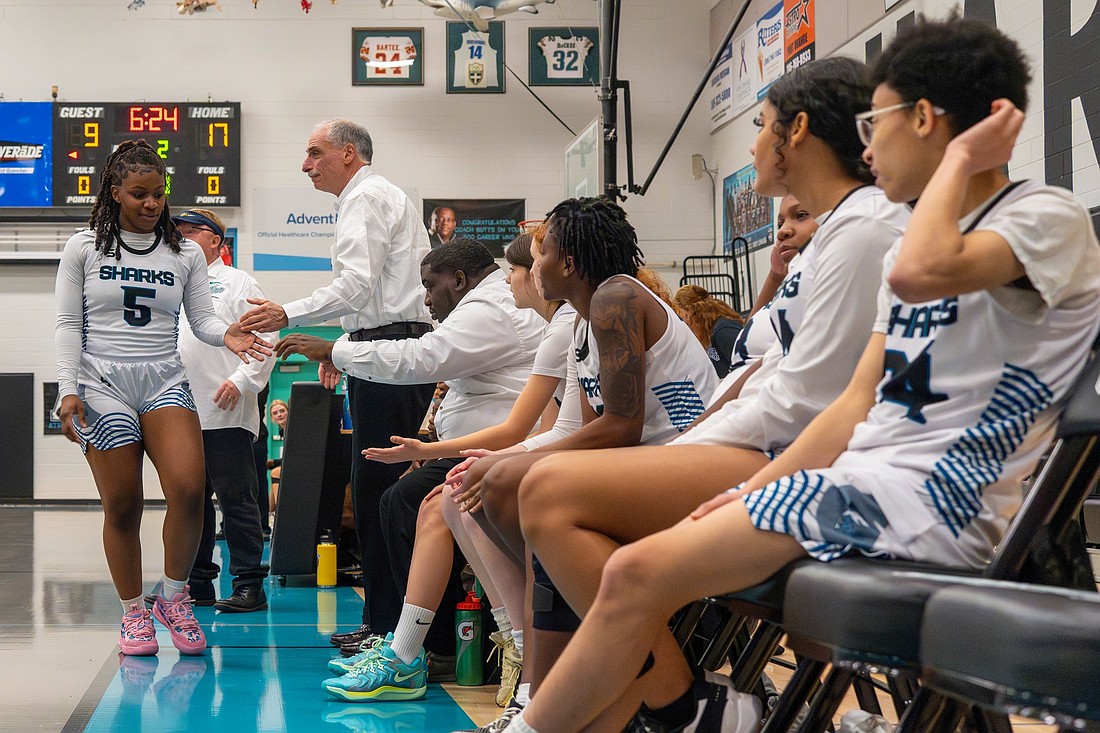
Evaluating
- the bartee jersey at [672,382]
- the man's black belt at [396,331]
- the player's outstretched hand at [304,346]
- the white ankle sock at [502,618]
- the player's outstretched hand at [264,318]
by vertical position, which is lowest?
the white ankle sock at [502,618]

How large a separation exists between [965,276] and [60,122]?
10624 mm

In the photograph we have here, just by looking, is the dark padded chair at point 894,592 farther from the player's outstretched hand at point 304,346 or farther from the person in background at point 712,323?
the person in background at point 712,323

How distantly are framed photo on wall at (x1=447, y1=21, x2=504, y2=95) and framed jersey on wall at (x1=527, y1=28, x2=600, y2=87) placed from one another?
33 cm

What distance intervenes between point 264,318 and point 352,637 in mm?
1154

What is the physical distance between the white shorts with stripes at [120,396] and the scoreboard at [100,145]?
7.02 m

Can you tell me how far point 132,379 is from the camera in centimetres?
380

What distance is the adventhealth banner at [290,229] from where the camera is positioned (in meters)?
10.9

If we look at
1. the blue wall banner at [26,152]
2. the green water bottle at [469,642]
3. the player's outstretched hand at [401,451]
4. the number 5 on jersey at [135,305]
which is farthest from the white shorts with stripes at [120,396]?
the blue wall banner at [26,152]

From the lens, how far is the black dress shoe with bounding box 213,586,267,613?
15.6 ft

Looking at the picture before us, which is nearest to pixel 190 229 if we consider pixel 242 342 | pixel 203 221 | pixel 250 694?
pixel 203 221

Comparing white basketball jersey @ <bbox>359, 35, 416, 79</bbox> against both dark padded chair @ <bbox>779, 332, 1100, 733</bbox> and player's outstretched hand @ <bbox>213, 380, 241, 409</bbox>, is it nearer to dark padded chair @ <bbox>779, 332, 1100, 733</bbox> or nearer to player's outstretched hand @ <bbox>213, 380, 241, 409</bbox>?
player's outstretched hand @ <bbox>213, 380, 241, 409</bbox>

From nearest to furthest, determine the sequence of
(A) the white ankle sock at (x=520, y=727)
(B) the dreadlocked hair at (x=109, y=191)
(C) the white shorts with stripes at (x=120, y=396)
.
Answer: (A) the white ankle sock at (x=520, y=727) → (C) the white shorts with stripes at (x=120, y=396) → (B) the dreadlocked hair at (x=109, y=191)

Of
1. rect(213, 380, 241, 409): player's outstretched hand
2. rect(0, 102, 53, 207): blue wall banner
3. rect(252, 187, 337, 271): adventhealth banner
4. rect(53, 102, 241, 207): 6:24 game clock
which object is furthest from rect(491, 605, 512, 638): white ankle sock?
rect(0, 102, 53, 207): blue wall banner

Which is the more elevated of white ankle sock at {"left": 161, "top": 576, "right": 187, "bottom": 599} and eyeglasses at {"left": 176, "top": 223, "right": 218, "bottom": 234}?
eyeglasses at {"left": 176, "top": 223, "right": 218, "bottom": 234}
